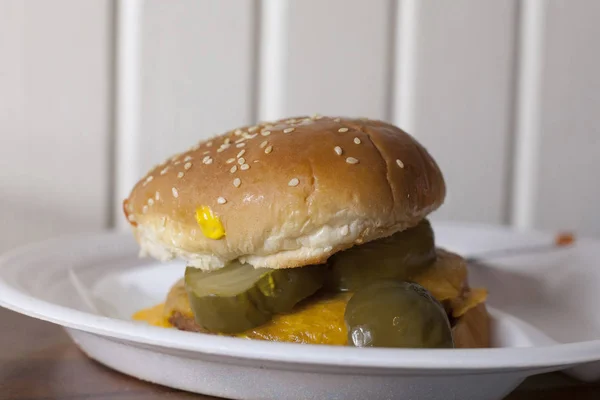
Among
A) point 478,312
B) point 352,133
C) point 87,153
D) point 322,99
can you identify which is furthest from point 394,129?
point 87,153

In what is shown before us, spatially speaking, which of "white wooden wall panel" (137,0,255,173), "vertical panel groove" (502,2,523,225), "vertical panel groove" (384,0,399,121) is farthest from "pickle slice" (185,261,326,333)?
"vertical panel groove" (502,2,523,225)

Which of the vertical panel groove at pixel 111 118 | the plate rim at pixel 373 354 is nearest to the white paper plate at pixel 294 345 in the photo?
the plate rim at pixel 373 354

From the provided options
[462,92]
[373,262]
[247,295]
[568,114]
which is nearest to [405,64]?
[462,92]

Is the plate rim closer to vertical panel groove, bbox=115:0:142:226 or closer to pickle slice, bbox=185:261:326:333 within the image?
pickle slice, bbox=185:261:326:333

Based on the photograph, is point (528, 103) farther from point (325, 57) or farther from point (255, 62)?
point (255, 62)

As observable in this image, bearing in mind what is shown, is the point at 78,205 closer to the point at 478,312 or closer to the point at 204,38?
the point at 204,38

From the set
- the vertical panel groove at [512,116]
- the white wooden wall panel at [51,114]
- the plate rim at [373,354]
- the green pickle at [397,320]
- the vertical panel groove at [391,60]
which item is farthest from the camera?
the vertical panel groove at [512,116]

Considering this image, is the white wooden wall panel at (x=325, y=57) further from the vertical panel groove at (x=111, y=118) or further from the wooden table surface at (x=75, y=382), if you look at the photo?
Answer: the wooden table surface at (x=75, y=382)
